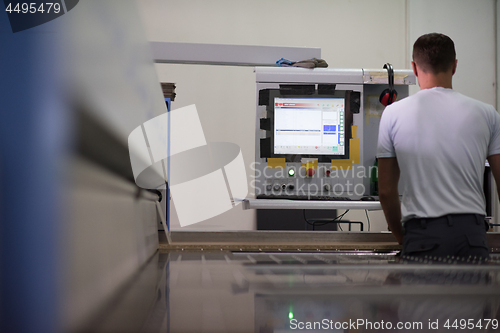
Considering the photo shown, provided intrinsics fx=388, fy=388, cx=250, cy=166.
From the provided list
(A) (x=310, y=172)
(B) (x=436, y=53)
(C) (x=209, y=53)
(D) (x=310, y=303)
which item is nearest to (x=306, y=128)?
(A) (x=310, y=172)

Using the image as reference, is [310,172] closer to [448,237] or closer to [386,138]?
[386,138]

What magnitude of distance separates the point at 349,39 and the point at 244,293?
4160 millimetres

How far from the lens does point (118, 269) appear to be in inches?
18.0

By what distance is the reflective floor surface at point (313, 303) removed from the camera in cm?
24

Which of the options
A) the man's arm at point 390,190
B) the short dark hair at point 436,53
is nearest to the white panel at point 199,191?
the man's arm at point 390,190

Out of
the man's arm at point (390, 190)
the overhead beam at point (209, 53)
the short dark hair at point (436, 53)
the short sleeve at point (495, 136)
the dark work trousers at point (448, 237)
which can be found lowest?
the dark work trousers at point (448, 237)

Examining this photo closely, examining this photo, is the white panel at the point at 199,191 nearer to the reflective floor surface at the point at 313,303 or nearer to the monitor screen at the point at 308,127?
the monitor screen at the point at 308,127

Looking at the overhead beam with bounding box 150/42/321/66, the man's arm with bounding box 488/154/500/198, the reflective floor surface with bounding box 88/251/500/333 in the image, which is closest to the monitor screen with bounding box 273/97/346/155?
the overhead beam with bounding box 150/42/321/66

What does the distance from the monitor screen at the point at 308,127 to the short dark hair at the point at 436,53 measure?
59cm

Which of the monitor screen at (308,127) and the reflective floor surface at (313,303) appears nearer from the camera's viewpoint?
the reflective floor surface at (313,303)

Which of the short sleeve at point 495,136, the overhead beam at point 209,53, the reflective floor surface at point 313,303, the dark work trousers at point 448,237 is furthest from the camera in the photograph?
the overhead beam at point 209,53

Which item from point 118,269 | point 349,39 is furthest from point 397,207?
point 349,39

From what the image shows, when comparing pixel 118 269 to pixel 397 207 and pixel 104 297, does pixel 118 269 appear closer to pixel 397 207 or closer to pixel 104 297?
pixel 104 297

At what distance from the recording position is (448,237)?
1.17 m
